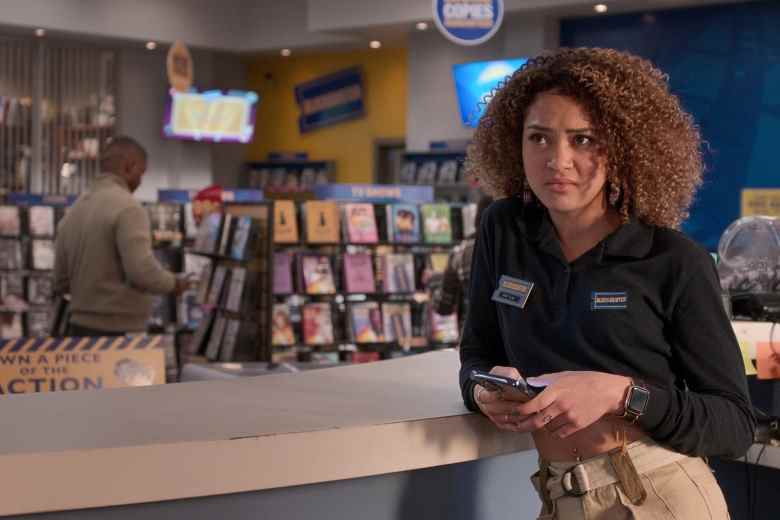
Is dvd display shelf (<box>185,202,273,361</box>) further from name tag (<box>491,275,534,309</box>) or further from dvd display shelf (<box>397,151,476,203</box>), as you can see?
dvd display shelf (<box>397,151,476,203</box>)

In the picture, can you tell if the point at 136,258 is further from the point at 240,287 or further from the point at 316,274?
the point at 316,274

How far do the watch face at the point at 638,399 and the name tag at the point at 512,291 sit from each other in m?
0.26

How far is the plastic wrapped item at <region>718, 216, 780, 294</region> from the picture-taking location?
2969mm

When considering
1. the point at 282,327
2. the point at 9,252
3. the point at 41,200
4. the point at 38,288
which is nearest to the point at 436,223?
the point at 282,327

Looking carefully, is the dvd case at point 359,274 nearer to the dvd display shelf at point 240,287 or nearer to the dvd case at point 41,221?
the dvd display shelf at point 240,287

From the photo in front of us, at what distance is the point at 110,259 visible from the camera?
5453 millimetres

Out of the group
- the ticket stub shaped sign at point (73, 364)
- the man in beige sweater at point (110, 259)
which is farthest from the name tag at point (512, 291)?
the man in beige sweater at point (110, 259)

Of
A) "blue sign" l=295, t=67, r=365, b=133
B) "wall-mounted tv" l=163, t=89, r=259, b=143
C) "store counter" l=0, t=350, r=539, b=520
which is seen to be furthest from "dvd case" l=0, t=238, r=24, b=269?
"store counter" l=0, t=350, r=539, b=520

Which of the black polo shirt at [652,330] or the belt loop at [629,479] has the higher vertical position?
the black polo shirt at [652,330]

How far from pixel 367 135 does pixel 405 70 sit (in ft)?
3.92

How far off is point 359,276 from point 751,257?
5.08 m

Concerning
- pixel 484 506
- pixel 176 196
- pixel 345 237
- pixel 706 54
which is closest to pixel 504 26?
pixel 706 54

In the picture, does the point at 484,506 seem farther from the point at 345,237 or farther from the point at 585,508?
the point at 345,237

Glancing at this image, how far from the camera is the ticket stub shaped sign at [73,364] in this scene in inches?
137
